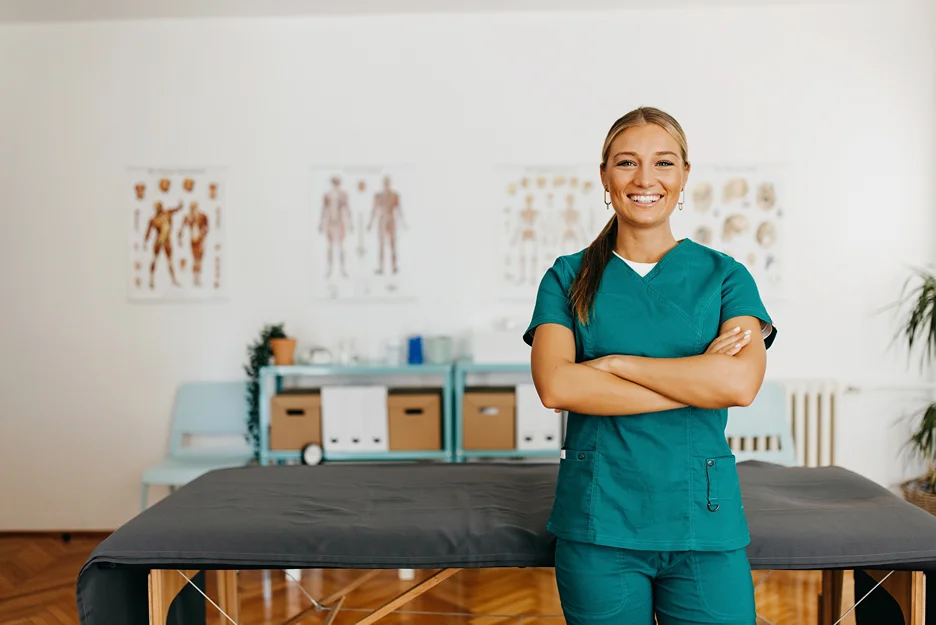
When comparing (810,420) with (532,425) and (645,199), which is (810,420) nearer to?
(532,425)

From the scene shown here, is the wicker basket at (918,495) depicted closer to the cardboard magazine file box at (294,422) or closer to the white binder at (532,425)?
the white binder at (532,425)

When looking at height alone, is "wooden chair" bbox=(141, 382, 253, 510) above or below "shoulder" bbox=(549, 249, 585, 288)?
below

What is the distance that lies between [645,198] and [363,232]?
2.45 meters

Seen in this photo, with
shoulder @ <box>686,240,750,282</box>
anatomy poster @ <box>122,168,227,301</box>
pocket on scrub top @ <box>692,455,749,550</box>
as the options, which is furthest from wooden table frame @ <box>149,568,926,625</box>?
anatomy poster @ <box>122,168,227,301</box>

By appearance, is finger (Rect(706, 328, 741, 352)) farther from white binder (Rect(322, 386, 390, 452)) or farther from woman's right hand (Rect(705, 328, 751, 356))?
white binder (Rect(322, 386, 390, 452))

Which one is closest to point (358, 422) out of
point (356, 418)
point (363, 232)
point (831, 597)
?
point (356, 418)

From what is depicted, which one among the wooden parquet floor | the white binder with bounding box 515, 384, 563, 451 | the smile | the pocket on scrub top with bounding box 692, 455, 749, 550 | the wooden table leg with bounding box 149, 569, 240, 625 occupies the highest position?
the smile

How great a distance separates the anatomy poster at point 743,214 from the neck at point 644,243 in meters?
2.21

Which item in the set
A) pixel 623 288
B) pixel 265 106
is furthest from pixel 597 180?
pixel 623 288

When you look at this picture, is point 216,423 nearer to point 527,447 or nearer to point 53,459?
point 53,459

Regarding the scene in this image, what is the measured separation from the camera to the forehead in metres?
1.45

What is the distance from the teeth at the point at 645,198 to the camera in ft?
4.78

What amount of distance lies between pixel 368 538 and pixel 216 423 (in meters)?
2.24

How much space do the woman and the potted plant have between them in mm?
2337
